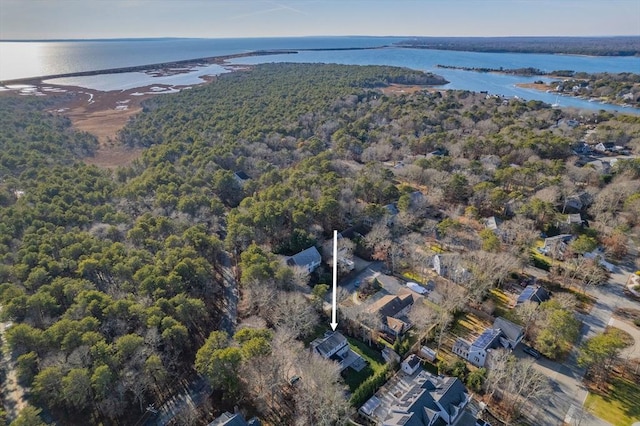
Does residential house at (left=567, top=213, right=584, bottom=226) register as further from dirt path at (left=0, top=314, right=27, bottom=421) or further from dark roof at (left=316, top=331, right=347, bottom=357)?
dirt path at (left=0, top=314, right=27, bottom=421)

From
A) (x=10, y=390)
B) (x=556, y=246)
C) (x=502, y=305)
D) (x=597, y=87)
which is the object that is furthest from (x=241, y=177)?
(x=597, y=87)

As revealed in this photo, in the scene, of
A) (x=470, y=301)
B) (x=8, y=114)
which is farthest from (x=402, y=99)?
(x=8, y=114)

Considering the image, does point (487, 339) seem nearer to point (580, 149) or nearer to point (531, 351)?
point (531, 351)

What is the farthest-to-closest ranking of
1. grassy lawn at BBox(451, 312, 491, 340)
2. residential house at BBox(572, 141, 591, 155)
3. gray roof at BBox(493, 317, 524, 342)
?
1. residential house at BBox(572, 141, 591, 155)
2. grassy lawn at BBox(451, 312, 491, 340)
3. gray roof at BBox(493, 317, 524, 342)

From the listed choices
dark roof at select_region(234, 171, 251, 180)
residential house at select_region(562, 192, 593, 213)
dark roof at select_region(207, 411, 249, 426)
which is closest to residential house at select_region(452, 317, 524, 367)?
dark roof at select_region(207, 411, 249, 426)

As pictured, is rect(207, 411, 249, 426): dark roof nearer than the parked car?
Yes

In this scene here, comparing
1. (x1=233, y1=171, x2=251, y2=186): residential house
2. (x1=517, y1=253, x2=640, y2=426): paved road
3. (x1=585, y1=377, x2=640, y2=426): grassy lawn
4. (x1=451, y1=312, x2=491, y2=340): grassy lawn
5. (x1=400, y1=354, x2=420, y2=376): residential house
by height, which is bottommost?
(x1=585, y1=377, x2=640, y2=426): grassy lawn

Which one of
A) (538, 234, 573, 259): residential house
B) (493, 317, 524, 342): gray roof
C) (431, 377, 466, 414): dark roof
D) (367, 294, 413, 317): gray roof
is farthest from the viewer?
(538, 234, 573, 259): residential house
